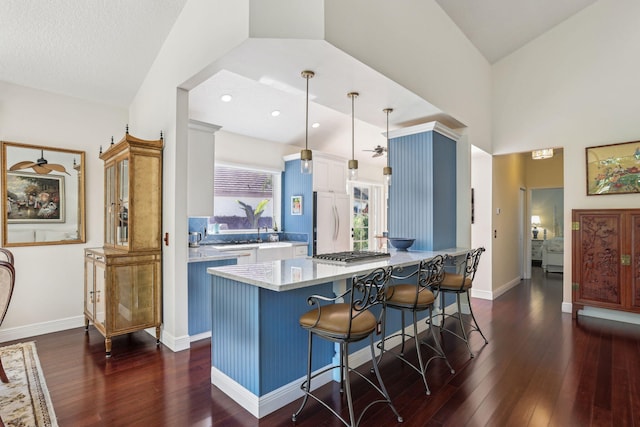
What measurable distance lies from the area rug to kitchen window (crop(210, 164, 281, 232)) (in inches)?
106

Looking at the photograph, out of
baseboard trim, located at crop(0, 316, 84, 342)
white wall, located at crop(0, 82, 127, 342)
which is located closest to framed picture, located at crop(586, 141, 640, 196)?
white wall, located at crop(0, 82, 127, 342)

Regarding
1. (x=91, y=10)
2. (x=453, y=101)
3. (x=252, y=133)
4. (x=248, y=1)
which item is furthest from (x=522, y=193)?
(x=91, y=10)

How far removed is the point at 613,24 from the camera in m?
4.30

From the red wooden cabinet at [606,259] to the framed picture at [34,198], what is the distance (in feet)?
21.1

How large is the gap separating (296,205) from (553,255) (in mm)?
6452

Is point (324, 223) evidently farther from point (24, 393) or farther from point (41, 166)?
point (24, 393)

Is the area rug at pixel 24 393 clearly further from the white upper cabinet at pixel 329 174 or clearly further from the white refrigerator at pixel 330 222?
the white upper cabinet at pixel 329 174

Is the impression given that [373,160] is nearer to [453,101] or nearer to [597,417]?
[453,101]

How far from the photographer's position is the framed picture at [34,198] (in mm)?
3492

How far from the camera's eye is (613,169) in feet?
14.1

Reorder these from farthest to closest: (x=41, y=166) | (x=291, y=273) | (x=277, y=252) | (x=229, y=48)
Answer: (x=277, y=252)
(x=41, y=166)
(x=229, y=48)
(x=291, y=273)

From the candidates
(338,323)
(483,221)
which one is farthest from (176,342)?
(483,221)

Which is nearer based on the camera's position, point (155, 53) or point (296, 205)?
point (155, 53)

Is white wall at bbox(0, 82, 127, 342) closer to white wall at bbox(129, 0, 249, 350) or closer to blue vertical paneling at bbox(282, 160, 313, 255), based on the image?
white wall at bbox(129, 0, 249, 350)
